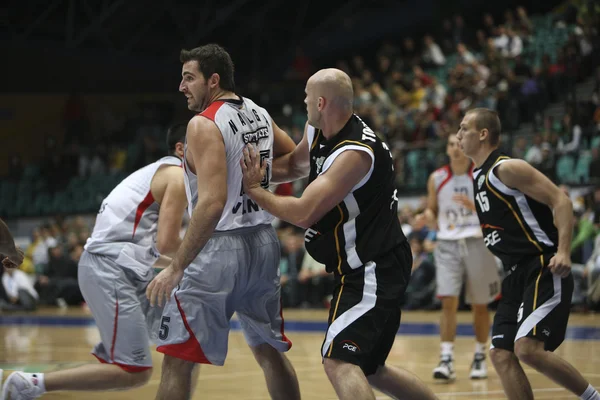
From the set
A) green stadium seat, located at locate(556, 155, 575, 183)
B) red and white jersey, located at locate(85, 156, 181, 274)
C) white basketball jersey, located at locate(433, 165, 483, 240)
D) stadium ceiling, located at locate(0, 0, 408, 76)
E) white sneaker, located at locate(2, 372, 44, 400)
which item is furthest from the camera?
stadium ceiling, located at locate(0, 0, 408, 76)

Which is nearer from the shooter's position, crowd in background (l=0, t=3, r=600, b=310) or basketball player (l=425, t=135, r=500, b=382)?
basketball player (l=425, t=135, r=500, b=382)

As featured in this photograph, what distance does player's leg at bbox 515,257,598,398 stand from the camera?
5.35m

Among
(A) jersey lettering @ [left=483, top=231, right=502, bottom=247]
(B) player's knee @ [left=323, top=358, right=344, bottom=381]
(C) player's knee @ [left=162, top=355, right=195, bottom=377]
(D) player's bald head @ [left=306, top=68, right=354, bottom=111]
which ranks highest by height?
(D) player's bald head @ [left=306, top=68, right=354, bottom=111]

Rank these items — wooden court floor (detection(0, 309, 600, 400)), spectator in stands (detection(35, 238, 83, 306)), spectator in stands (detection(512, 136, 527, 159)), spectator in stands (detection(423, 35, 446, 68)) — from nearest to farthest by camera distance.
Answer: wooden court floor (detection(0, 309, 600, 400)) < spectator in stands (detection(512, 136, 527, 159)) < spectator in stands (detection(35, 238, 83, 306)) < spectator in stands (detection(423, 35, 446, 68))

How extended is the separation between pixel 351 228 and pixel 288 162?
38.1 inches

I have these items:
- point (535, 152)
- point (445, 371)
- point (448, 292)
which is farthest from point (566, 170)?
point (445, 371)

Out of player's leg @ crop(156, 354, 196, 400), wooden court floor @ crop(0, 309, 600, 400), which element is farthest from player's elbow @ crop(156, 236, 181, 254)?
wooden court floor @ crop(0, 309, 600, 400)

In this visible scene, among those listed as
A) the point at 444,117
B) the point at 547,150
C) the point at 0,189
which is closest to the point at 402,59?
the point at 444,117

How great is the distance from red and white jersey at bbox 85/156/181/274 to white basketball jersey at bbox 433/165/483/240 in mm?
3403

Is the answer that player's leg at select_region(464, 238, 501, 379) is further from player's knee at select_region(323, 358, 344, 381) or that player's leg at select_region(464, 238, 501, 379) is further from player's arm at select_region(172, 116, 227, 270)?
player's arm at select_region(172, 116, 227, 270)

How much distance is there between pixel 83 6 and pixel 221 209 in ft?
74.5

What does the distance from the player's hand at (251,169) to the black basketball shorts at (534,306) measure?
6.02 feet

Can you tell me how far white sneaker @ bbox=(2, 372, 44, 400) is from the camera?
17.9ft

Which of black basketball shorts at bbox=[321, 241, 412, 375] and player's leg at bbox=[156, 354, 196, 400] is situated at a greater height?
black basketball shorts at bbox=[321, 241, 412, 375]
